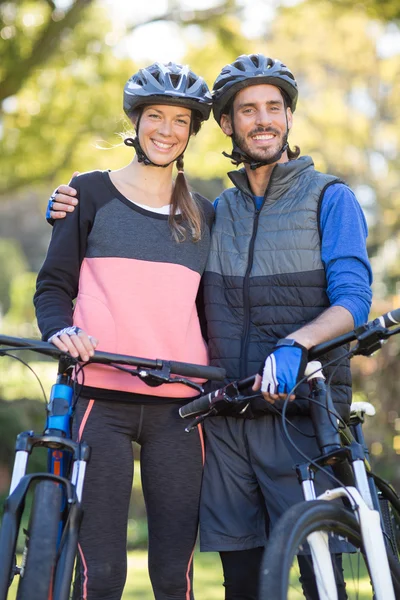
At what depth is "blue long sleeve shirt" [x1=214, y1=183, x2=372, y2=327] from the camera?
344 centimetres

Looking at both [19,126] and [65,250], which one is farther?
[19,126]

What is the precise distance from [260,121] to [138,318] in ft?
3.46

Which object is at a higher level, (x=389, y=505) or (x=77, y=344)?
(x=77, y=344)

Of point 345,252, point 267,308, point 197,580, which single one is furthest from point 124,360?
point 197,580

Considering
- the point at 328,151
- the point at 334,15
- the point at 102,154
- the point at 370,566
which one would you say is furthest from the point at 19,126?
the point at 370,566

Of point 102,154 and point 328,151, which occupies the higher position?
point 328,151

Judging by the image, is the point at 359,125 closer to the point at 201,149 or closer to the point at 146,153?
the point at 201,149

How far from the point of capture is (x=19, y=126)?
14523 millimetres

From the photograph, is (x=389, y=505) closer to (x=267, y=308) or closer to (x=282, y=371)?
(x=267, y=308)

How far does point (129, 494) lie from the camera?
3.49m

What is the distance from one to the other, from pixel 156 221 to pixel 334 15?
1094 centimetres

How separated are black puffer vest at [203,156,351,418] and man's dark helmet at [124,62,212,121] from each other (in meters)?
0.47

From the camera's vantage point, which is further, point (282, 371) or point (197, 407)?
point (197, 407)

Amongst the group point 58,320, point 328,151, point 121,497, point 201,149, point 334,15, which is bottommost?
point 121,497
